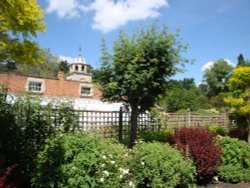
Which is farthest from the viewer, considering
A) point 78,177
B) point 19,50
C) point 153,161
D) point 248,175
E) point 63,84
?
point 63,84

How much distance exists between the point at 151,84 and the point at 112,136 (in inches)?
95.2

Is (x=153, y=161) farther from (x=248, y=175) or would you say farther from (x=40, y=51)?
(x=40, y=51)

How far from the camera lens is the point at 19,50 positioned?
759 cm

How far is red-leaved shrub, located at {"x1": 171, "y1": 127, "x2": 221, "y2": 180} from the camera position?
241 inches

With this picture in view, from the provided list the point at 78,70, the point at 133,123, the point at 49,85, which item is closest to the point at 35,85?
the point at 49,85

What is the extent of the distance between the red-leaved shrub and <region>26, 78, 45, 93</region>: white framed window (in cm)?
1742

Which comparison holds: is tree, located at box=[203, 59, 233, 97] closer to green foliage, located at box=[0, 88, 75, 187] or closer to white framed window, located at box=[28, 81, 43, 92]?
white framed window, located at box=[28, 81, 43, 92]

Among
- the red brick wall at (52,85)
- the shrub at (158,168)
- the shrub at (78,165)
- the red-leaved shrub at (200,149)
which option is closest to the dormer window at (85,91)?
the red brick wall at (52,85)

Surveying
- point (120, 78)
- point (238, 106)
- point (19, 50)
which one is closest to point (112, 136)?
point (120, 78)

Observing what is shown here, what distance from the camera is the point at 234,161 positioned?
6812 mm

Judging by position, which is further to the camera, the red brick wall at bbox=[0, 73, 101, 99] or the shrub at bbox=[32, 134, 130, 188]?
A: the red brick wall at bbox=[0, 73, 101, 99]

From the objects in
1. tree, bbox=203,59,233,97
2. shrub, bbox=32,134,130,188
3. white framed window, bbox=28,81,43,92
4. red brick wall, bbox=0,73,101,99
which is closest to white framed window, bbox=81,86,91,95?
red brick wall, bbox=0,73,101,99

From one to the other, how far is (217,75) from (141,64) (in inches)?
2355

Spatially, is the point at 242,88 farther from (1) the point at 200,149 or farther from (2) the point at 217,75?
(2) the point at 217,75
